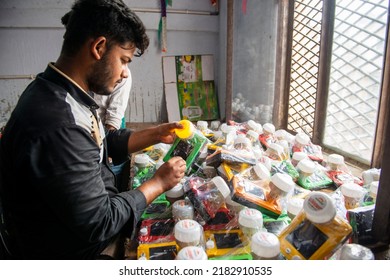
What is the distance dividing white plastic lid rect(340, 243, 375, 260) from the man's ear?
1.00 meters

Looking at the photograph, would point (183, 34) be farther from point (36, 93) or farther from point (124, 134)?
point (36, 93)

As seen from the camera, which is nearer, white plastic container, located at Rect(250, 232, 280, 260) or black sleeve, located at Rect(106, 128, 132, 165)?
white plastic container, located at Rect(250, 232, 280, 260)

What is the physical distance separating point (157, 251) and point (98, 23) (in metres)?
0.81

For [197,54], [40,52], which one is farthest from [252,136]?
[40,52]

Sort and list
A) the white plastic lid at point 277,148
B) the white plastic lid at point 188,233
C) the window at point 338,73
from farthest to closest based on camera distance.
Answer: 1. the window at point 338,73
2. the white plastic lid at point 277,148
3. the white plastic lid at point 188,233

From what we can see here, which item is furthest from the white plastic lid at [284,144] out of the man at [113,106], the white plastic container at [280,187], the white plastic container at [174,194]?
the man at [113,106]

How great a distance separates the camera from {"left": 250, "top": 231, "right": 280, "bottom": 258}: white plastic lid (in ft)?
3.11

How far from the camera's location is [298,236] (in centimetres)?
99

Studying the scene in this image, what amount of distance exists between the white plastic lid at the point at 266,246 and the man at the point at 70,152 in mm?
456

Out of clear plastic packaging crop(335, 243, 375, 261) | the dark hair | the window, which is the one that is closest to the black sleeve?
the dark hair

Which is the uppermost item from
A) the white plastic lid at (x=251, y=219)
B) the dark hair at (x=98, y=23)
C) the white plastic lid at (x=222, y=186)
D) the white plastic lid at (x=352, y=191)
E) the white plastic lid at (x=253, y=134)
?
the dark hair at (x=98, y=23)

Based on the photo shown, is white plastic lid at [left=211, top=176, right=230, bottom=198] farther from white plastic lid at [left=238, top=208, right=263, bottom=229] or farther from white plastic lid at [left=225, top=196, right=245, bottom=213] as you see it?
white plastic lid at [left=238, top=208, right=263, bottom=229]

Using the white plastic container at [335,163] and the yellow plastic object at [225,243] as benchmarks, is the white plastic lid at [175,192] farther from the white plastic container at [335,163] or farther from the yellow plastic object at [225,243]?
the white plastic container at [335,163]

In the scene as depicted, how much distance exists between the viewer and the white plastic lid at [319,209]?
0.93 m
